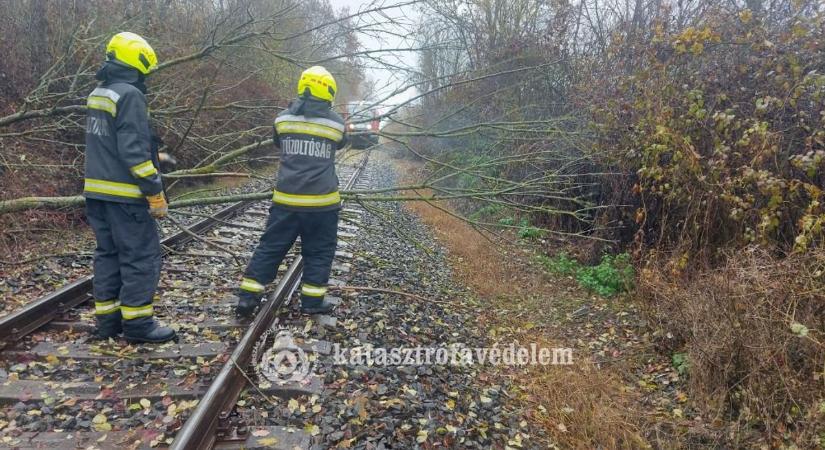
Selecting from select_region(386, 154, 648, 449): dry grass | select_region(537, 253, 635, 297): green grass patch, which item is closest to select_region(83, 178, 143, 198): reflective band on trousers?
select_region(386, 154, 648, 449): dry grass

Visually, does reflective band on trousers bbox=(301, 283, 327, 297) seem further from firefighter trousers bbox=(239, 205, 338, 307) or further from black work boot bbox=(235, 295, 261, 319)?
black work boot bbox=(235, 295, 261, 319)

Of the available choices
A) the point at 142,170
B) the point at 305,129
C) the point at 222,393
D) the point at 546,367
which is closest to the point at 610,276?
the point at 546,367

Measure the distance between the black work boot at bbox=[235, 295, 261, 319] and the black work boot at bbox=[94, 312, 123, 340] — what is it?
886mm

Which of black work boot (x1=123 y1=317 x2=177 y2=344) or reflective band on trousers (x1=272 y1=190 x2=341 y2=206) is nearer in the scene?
black work boot (x1=123 y1=317 x2=177 y2=344)

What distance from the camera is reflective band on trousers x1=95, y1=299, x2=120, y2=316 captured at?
350 centimetres

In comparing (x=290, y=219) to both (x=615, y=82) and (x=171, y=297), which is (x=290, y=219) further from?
(x=615, y=82)

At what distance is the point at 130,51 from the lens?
331 centimetres

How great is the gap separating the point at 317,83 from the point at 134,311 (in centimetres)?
228

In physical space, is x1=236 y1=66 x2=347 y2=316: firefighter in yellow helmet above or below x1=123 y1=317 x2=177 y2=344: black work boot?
above

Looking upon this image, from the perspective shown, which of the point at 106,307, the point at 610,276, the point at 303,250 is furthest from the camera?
the point at 610,276

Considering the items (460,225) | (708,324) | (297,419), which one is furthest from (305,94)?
(460,225)

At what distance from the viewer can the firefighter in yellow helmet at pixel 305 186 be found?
3947 millimetres

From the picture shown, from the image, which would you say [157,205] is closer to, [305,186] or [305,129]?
[305,186]

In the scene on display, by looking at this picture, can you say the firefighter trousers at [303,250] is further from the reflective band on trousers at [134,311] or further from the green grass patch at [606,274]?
the green grass patch at [606,274]
